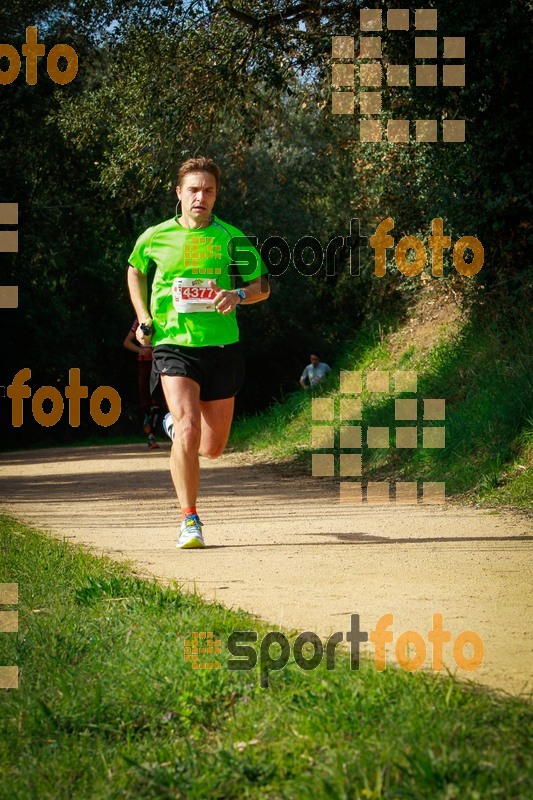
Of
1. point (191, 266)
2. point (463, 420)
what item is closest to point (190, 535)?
point (191, 266)

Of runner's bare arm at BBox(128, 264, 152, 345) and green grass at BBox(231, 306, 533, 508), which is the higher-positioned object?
runner's bare arm at BBox(128, 264, 152, 345)

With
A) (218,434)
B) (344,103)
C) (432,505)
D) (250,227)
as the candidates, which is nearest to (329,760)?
(218,434)

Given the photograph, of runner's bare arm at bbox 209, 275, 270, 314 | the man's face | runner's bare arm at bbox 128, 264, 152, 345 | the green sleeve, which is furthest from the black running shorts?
the man's face

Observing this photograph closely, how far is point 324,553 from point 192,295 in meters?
1.71

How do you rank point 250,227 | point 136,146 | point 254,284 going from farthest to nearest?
1. point 250,227
2. point 136,146
3. point 254,284

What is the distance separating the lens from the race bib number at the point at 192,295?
20.2 ft

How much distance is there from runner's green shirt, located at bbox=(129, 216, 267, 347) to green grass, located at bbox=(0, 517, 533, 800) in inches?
109

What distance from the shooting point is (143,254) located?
640cm

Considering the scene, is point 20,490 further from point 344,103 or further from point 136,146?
point 344,103

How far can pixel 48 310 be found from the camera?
83.0 feet

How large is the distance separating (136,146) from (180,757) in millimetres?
12247

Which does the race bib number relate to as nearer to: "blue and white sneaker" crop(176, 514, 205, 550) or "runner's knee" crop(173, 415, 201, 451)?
"runner's knee" crop(173, 415, 201, 451)

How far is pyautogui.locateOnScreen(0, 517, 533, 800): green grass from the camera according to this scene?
7.63 ft

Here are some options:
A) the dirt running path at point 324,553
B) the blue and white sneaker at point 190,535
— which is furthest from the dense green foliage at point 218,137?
the blue and white sneaker at point 190,535
